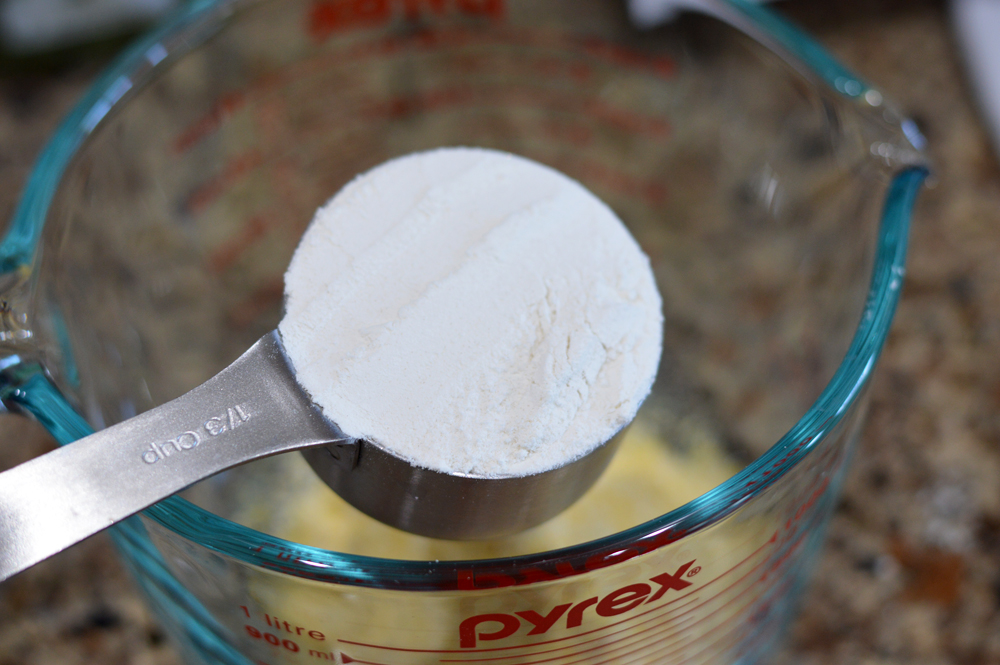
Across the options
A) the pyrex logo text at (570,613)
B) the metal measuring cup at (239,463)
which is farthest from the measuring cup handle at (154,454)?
the pyrex logo text at (570,613)

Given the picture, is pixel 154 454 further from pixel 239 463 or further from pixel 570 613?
pixel 570 613

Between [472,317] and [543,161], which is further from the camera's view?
[543,161]

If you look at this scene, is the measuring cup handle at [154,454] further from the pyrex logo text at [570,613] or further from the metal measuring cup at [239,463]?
the pyrex logo text at [570,613]

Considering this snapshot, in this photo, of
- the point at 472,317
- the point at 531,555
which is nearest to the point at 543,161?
the point at 472,317

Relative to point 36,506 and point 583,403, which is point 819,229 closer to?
point 583,403

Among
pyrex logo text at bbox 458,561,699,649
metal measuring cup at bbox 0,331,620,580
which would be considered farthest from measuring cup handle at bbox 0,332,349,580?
pyrex logo text at bbox 458,561,699,649

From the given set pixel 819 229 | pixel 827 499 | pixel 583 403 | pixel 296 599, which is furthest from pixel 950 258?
pixel 296 599

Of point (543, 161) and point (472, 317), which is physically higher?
point (543, 161)

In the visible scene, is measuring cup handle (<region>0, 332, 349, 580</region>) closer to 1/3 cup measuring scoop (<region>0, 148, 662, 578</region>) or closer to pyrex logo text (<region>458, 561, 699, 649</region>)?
1/3 cup measuring scoop (<region>0, 148, 662, 578</region>)
